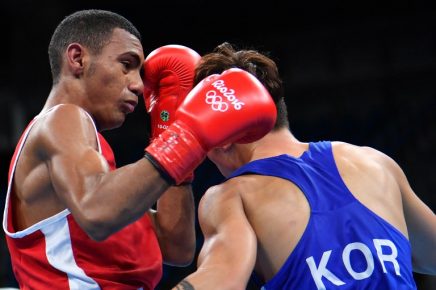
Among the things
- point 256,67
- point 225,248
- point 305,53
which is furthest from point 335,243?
point 305,53

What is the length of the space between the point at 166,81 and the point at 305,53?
25.7 ft

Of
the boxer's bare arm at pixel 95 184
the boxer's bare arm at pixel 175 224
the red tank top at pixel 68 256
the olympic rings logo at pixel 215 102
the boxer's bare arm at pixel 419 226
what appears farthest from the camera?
the boxer's bare arm at pixel 175 224

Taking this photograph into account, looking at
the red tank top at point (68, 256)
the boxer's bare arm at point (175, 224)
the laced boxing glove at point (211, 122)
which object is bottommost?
the boxer's bare arm at point (175, 224)

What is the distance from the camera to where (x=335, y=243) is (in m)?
2.01

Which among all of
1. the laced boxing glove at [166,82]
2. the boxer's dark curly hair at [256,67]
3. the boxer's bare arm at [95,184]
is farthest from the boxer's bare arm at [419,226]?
the boxer's bare arm at [95,184]

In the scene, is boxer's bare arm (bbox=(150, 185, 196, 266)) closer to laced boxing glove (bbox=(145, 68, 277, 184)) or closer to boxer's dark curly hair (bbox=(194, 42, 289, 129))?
boxer's dark curly hair (bbox=(194, 42, 289, 129))

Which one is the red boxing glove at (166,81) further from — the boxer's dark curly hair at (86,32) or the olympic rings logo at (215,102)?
the olympic rings logo at (215,102)

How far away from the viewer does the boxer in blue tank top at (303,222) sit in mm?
1967

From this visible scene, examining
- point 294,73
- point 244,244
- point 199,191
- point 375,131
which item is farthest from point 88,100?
point 294,73

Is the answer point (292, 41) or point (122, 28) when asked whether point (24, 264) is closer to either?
point (122, 28)

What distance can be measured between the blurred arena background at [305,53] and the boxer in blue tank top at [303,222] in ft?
23.1

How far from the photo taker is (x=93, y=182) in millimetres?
1847

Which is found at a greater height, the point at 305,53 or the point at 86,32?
the point at 86,32

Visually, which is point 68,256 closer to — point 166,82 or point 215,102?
point 215,102
